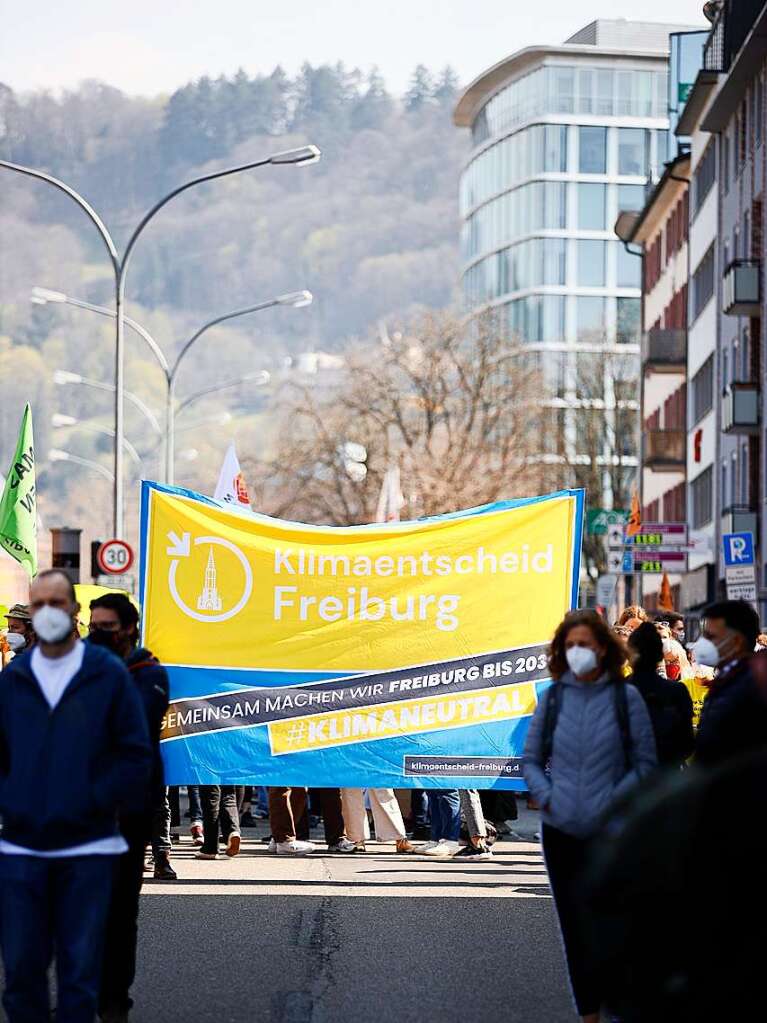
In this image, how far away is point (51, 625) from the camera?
801cm

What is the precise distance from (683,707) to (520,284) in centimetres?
11377

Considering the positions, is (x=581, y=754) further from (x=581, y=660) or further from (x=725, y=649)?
(x=725, y=649)

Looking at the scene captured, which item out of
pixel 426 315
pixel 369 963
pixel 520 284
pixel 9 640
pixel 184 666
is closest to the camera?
pixel 369 963

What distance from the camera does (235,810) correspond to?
59.8ft

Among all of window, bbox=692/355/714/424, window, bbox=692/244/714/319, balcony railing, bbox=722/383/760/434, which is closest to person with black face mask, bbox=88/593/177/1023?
balcony railing, bbox=722/383/760/434

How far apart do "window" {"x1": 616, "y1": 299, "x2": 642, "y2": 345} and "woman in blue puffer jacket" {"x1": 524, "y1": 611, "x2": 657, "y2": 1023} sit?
3275 inches

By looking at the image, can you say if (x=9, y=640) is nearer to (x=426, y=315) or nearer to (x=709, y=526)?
(x=709, y=526)

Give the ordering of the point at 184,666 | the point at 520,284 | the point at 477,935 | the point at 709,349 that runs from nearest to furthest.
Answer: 1. the point at 477,935
2. the point at 184,666
3. the point at 709,349
4. the point at 520,284

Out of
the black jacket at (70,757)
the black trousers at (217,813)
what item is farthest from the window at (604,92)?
→ the black jacket at (70,757)

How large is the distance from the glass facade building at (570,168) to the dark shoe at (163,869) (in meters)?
103

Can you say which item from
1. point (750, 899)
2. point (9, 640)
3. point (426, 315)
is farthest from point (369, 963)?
point (426, 315)

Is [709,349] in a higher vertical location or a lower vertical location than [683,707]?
higher

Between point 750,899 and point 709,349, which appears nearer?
point 750,899

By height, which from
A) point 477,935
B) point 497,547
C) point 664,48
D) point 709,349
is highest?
point 664,48
